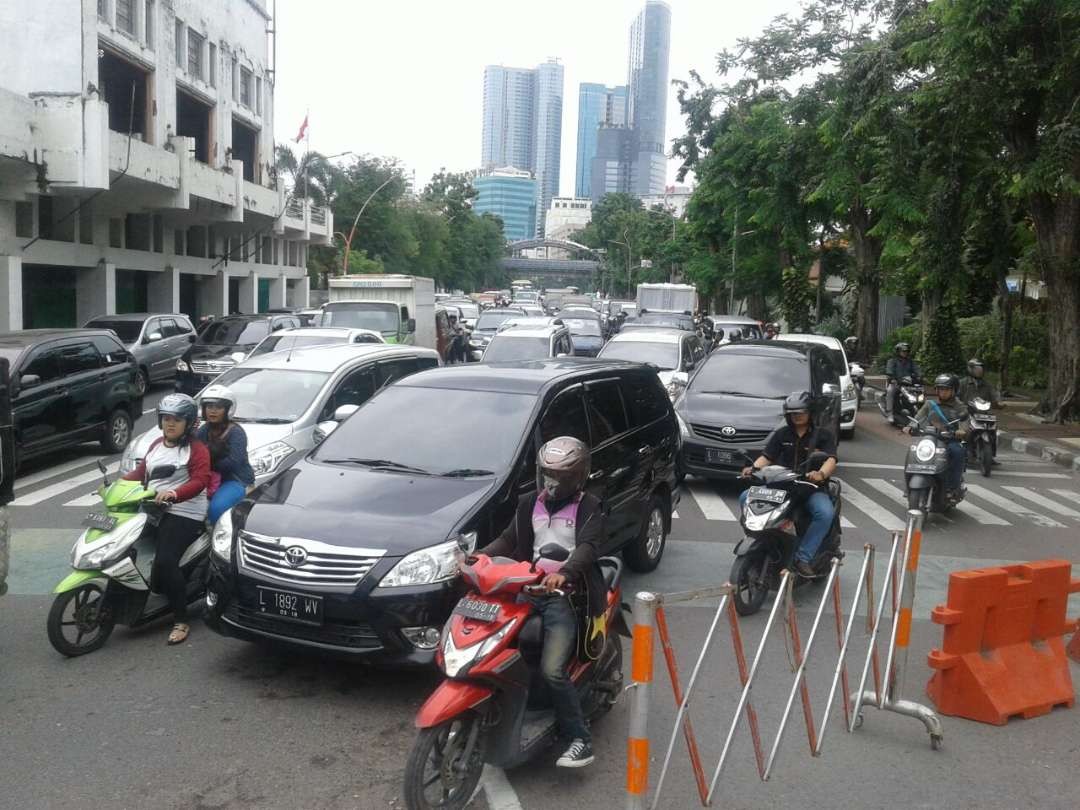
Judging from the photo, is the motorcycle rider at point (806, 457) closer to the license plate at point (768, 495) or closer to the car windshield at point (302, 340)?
the license plate at point (768, 495)

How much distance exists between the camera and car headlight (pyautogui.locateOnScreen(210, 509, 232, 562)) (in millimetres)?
5945

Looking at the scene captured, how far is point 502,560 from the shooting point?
4.75 meters

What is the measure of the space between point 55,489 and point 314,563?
765cm

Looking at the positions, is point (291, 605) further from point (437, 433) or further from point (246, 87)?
point (246, 87)

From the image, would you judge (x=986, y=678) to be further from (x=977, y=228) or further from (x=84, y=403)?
(x=977, y=228)

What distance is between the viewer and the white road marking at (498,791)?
4.55 meters

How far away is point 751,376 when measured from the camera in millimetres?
13805

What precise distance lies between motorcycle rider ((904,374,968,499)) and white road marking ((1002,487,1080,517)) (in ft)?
6.53

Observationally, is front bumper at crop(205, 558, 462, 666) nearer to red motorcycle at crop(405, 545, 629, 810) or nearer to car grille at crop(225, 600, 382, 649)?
car grille at crop(225, 600, 382, 649)

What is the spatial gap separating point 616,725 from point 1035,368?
2492 centimetres

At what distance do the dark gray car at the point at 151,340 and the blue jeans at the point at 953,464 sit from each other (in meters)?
16.0

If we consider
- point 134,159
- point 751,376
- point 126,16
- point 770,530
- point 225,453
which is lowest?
point 770,530

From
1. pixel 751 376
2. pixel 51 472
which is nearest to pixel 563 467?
pixel 751 376

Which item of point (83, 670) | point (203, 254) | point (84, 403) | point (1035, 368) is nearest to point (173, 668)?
point (83, 670)
